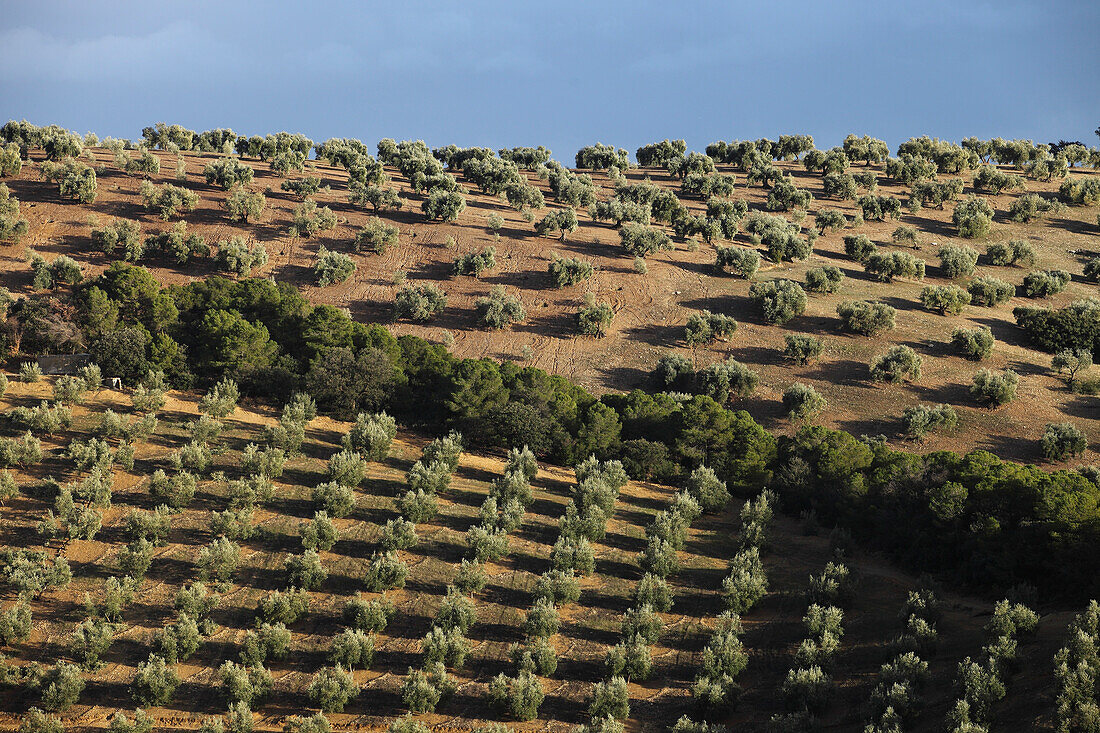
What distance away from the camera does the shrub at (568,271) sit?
237 ft

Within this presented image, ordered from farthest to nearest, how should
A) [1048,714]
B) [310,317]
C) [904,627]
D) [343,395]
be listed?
[310,317] → [343,395] → [904,627] → [1048,714]

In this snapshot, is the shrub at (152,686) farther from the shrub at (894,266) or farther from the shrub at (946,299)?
the shrub at (894,266)

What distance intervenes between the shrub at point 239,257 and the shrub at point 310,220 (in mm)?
6391

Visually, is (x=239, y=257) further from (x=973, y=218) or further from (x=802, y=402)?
(x=973, y=218)

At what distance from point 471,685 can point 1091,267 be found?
240ft

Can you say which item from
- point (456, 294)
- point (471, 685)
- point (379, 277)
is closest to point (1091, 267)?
point (456, 294)

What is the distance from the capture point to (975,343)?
6081 centimetres

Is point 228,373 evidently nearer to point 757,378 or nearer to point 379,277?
point 379,277

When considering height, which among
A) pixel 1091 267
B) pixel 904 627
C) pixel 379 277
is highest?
pixel 1091 267

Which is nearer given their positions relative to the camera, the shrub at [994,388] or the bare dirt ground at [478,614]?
the bare dirt ground at [478,614]

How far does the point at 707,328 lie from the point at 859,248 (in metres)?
24.7

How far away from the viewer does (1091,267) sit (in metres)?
78.4

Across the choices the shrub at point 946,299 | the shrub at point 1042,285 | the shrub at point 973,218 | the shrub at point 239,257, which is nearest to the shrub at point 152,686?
the shrub at point 239,257

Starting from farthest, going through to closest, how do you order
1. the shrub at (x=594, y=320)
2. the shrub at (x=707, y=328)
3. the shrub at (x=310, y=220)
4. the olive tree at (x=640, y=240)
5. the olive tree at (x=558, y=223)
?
the olive tree at (x=558, y=223) < the olive tree at (x=640, y=240) < the shrub at (x=310, y=220) < the shrub at (x=594, y=320) < the shrub at (x=707, y=328)
